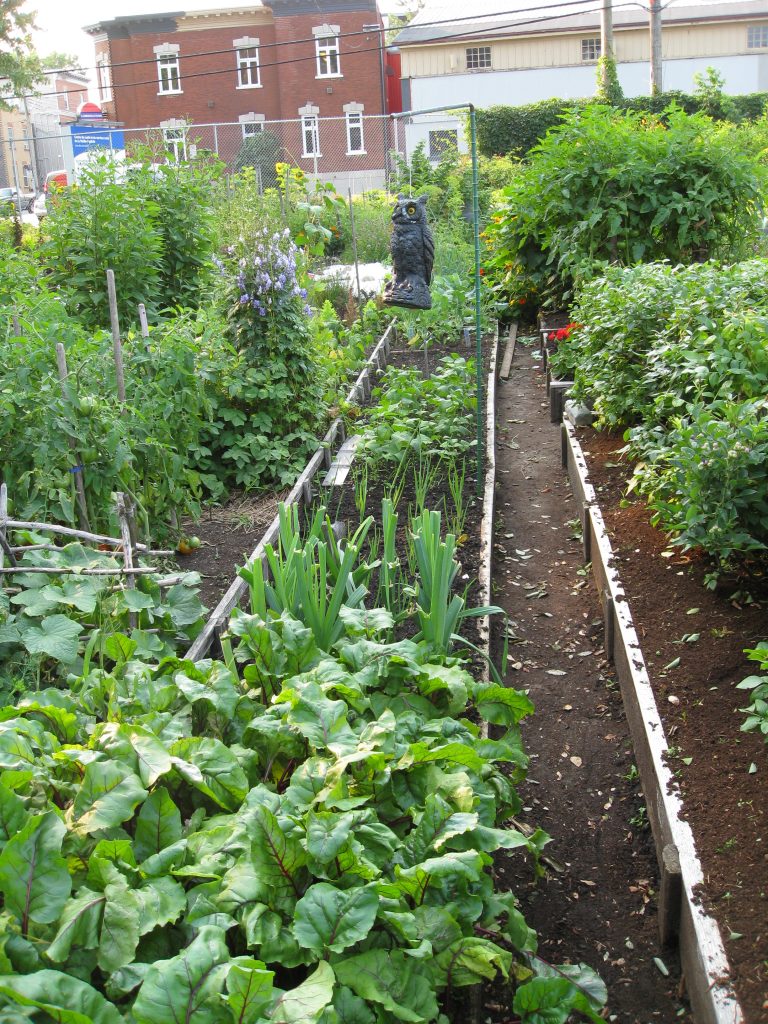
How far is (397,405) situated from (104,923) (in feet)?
16.7

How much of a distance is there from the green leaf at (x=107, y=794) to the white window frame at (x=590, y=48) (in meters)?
38.6

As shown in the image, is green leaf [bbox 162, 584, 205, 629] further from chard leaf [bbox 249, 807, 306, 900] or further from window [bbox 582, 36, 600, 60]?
window [bbox 582, 36, 600, 60]

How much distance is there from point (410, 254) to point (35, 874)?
6.22m

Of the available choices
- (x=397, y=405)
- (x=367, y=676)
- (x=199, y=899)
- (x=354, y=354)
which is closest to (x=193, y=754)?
(x=199, y=899)

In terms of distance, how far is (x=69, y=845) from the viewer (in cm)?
210

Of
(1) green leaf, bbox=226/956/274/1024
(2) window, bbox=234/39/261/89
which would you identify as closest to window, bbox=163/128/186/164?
(1) green leaf, bbox=226/956/274/1024

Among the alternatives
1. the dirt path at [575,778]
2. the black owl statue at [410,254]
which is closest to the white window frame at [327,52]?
the black owl statue at [410,254]

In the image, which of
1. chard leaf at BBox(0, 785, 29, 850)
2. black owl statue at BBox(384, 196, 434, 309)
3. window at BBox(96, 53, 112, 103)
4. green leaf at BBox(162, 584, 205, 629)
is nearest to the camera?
chard leaf at BBox(0, 785, 29, 850)

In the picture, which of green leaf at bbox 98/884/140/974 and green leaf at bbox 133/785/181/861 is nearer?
green leaf at bbox 98/884/140/974

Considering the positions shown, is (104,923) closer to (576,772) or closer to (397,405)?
(576,772)

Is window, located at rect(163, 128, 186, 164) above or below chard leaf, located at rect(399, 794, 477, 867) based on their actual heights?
above

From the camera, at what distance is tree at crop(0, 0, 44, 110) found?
3198 centimetres

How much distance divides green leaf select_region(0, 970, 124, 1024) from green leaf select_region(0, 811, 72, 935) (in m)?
0.20

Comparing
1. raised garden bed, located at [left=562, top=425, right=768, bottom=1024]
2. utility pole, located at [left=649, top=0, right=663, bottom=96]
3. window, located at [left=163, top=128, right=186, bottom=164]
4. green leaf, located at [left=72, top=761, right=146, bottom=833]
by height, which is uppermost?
utility pole, located at [left=649, top=0, right=663, bottom=96]
